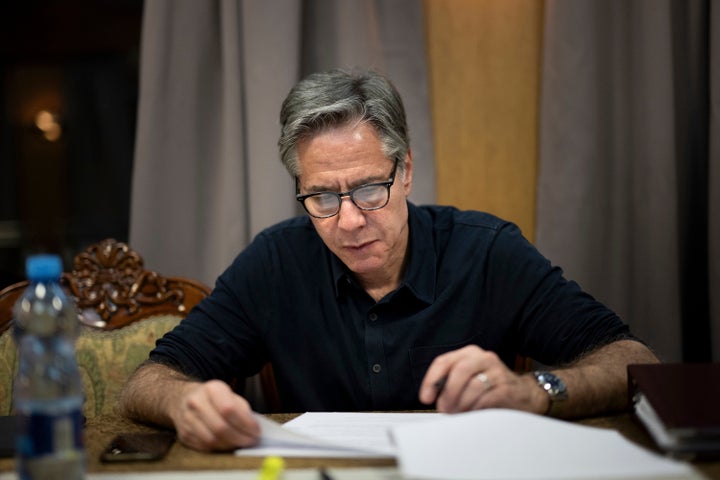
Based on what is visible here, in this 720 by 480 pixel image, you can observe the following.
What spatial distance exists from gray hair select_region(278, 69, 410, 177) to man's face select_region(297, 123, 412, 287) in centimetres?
2

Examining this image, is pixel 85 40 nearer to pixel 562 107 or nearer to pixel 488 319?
pixel 562 107

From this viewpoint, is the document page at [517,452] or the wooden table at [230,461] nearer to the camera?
the document page at [517,452]

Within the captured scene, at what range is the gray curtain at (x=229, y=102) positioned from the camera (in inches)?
102

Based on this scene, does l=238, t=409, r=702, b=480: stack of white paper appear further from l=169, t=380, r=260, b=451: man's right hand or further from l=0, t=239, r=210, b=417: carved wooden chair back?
l=0, t=239, r=210, b=417: carved wooden chair back

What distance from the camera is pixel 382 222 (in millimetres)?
1803

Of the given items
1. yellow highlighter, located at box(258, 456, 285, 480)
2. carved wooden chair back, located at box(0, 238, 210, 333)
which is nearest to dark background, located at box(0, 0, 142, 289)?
carved wooden chair back, located at box(0, 238, 210, 333)

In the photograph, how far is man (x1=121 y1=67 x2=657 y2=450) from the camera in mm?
1777

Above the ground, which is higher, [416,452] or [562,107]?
[562,107]

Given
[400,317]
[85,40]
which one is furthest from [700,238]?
[85,40]

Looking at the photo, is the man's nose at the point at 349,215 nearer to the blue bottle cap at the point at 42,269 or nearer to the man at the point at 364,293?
the man at the point at 364,293

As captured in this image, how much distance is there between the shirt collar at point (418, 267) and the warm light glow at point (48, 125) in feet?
5.33

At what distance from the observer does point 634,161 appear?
2529 mm

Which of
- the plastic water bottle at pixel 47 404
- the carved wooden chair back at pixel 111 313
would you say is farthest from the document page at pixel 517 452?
the carved wooden chair back at pixel 111 313

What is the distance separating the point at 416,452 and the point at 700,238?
5.99 feet
